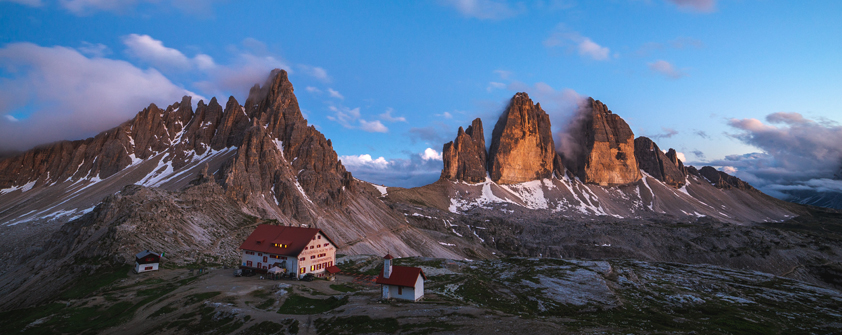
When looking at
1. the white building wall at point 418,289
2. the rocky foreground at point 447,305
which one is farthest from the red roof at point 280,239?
the white building wall at point 418,289

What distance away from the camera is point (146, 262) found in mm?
62312

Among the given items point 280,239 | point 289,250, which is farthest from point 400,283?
point 280,239

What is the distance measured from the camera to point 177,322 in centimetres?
3953

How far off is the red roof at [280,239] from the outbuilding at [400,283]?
63.8ft

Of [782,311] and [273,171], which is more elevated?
[273,171]

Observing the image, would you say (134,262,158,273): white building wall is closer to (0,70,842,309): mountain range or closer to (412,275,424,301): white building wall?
(0,70,842,309): mountain range

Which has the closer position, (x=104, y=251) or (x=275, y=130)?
(x=104, y=251)

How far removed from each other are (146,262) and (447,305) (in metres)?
51.5

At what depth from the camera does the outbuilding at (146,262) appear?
61.7 meters

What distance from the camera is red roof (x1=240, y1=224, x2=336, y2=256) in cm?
6244

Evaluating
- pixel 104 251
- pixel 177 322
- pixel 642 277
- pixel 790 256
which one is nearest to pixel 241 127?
pixel 104 251

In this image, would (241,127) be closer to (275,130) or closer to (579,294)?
(275,130)

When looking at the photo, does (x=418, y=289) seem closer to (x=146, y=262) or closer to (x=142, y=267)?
(x=146, y=262)

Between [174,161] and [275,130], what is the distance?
52660 millimetres
